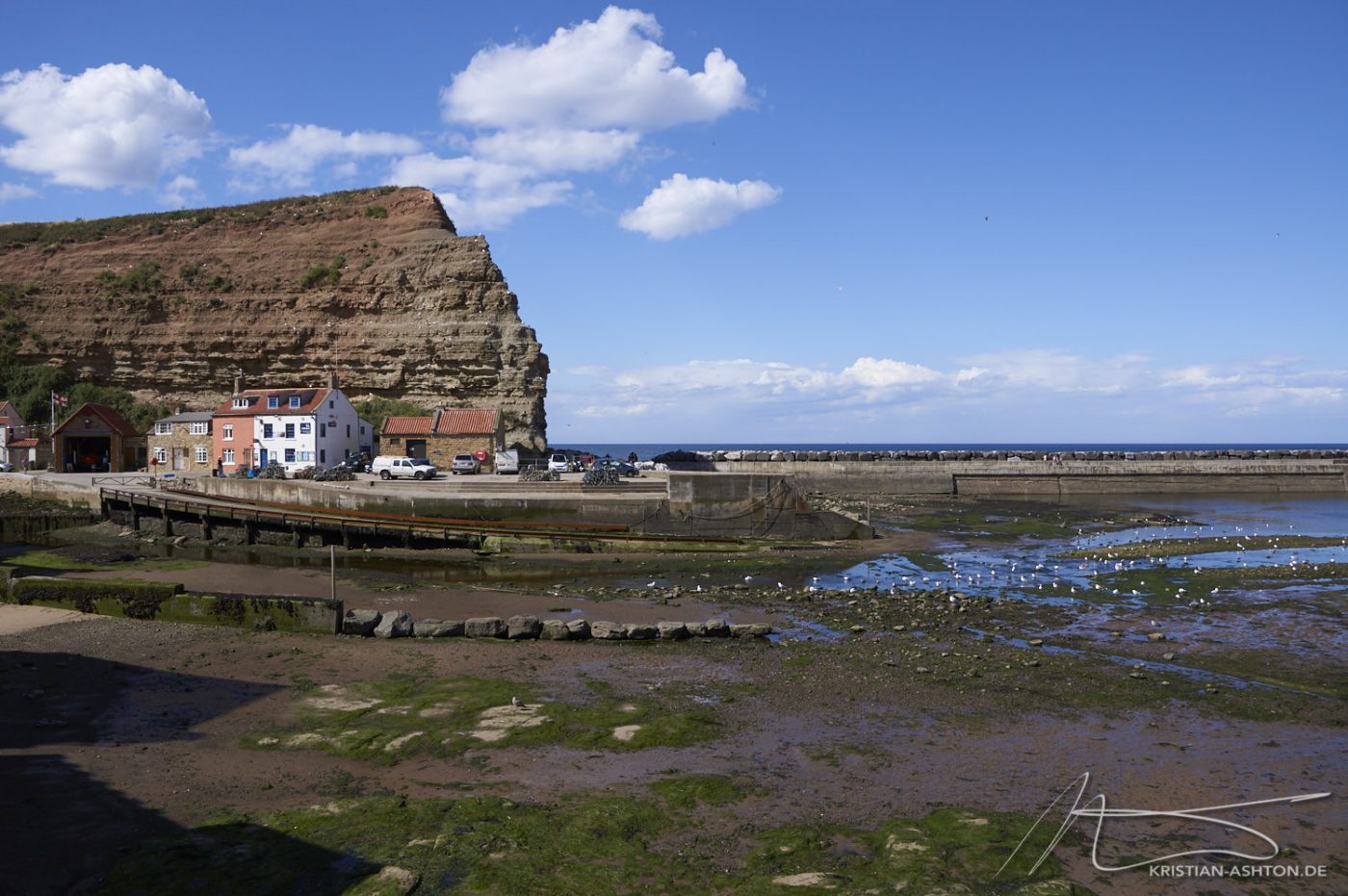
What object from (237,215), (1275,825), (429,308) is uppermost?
(237,215)

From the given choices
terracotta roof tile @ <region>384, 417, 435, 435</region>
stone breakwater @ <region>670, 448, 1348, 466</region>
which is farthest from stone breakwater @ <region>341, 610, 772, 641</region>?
stone breakwater @ <region>670, 448, 1348, 466</region>

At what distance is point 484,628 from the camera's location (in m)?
20.9

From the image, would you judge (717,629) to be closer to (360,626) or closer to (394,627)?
(394,627)

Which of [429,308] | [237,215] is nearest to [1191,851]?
[429,308]

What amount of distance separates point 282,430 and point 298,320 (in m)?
22.6

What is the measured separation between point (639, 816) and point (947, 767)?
16.2 feet

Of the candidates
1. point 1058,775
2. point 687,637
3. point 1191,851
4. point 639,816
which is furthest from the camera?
point 687,637

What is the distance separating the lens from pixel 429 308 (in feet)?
246

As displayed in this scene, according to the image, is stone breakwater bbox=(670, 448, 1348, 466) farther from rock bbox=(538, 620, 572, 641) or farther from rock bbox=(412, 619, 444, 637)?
rock bbox=(412, 619, 444, 637)

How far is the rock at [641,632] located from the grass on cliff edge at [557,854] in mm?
9974

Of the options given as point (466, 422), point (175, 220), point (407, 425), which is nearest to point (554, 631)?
point (466, 422)

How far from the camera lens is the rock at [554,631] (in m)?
20.9

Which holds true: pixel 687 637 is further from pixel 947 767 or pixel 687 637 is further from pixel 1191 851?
pixel 1191 851

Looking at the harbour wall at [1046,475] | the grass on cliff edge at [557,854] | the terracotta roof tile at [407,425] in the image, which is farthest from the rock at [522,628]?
the harbour wall at [1046,475]
